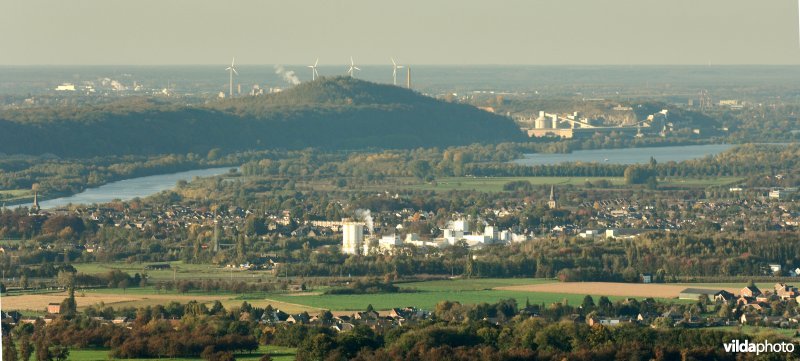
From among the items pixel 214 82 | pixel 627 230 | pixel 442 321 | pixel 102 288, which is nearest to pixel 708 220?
pixel 627 230

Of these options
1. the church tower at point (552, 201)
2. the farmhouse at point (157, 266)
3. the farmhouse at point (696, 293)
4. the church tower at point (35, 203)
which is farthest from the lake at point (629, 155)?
the farmhouse at point (696, 293)

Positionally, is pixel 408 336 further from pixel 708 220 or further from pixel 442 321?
pixel 708 220

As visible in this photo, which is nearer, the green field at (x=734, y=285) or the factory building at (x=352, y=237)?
the green field at (x=734, y=285)

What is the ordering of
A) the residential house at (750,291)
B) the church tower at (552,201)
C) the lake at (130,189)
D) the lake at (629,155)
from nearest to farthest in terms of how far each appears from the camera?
the residential house at (750,291) < the church tower at (552,201) < the lake at (130,189) < the lake at (629,155)

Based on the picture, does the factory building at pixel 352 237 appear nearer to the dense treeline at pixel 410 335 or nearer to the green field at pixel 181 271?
the green field at pixel 181 271

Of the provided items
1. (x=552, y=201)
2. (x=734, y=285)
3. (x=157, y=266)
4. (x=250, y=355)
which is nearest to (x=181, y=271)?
(x=157, y=266)

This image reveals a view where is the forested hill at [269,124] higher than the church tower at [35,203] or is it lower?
lower

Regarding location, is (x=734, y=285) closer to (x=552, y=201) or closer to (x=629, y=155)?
(x=552, y=201)
